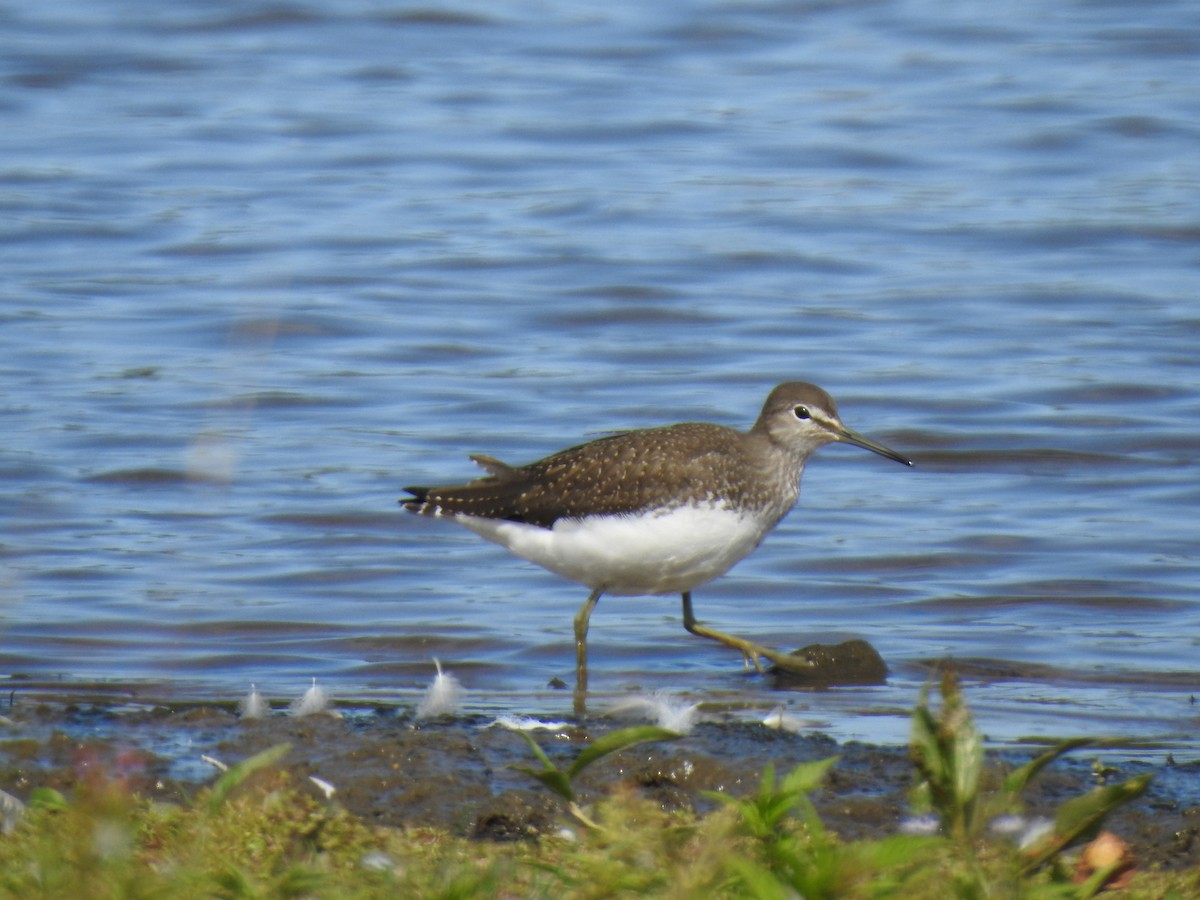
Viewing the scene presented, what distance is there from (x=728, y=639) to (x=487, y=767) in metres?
2.23

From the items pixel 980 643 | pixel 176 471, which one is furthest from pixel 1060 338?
pixel 176 471

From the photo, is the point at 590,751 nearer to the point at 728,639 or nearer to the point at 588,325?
the point at 728,639

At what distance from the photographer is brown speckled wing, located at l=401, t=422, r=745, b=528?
270 inches

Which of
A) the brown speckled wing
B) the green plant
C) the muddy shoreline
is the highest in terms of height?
the green plant

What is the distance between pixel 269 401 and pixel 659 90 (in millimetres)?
7462

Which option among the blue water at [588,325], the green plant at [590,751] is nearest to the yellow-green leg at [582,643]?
the blue water at [588,325]


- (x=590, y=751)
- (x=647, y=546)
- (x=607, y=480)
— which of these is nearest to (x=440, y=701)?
(x=647, y=546)

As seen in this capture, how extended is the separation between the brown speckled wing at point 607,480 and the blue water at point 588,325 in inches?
23.0

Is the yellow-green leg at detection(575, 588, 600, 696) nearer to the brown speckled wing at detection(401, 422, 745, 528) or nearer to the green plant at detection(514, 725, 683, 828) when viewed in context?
the brown speckled wing at detection(401, 422, 745, 528)

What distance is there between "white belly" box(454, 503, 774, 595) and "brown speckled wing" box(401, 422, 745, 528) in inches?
2.1

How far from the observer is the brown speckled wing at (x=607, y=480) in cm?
686

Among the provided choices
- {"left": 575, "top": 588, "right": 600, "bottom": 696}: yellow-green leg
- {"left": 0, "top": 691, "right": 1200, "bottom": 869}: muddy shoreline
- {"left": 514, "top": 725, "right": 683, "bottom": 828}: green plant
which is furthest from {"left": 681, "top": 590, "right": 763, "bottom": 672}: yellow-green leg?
{"left": 514, "top": 725, "right": 683, "bottom": 828}: green plant

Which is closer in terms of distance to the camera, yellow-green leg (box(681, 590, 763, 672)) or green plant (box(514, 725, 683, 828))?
green plant (box(514, 725, 683, 828))

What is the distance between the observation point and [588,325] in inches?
462
